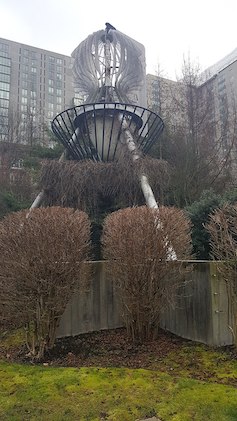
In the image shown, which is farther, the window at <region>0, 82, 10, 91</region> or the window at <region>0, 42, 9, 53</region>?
the window at <region>0, 42, 9, 53</region>

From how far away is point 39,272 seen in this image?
5.02 m

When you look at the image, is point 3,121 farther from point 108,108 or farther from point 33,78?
point 33,78

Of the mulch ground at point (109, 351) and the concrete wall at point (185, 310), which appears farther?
the concrete wall at point (185, 310)

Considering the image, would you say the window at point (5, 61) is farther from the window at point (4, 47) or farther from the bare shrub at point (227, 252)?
the bare shrub at point (227, 252)

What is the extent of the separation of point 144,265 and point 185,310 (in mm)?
1546

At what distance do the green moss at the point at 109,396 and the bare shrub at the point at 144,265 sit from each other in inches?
48.4

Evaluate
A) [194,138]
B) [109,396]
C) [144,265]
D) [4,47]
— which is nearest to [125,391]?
[109,396]

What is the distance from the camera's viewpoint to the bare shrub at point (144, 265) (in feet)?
17.9

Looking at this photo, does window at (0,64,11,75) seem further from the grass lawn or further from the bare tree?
the grass lawn

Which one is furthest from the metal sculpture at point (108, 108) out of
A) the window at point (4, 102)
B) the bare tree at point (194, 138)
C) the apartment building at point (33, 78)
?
the window at point (4, 102)

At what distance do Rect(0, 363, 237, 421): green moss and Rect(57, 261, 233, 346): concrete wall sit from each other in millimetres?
1594

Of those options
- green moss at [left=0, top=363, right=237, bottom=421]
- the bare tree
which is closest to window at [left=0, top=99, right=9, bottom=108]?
the bare tree

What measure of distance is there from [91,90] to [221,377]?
16.1 metres

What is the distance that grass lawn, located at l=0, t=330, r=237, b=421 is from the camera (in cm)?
345
